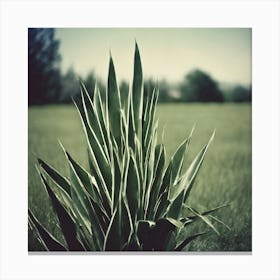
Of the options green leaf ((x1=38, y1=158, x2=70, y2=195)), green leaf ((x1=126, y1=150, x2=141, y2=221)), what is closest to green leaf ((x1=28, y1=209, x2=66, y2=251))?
green leaf ((x1=38, y1=158, x2=70, y2=195))

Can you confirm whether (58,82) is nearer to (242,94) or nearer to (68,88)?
(68,88)

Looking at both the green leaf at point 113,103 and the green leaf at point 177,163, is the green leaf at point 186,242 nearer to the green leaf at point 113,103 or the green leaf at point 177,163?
Answer: the green leaf at point 177,163

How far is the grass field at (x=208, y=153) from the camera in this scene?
9.84 ft

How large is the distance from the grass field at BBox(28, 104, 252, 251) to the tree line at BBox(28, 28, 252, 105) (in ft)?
0.18

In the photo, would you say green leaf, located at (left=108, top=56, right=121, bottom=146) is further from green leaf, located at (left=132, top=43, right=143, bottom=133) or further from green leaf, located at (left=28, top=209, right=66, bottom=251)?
green leaf, located at (left=28, top=209, right=66, bottom=251)

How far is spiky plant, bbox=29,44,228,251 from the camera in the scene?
2666mm

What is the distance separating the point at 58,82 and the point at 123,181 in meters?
0.74

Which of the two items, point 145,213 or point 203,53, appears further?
point 203,53

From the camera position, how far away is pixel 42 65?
3.02 metres
